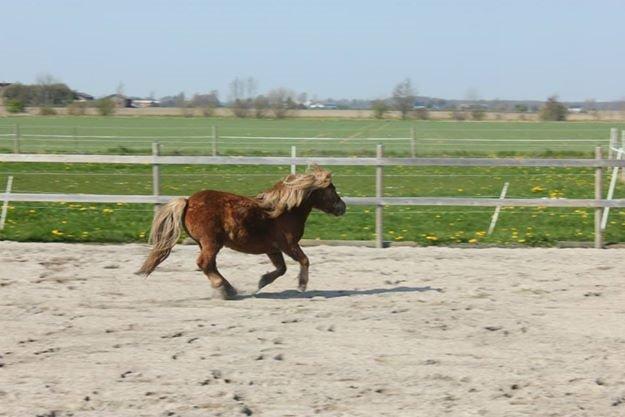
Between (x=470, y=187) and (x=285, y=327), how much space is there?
45.7ft

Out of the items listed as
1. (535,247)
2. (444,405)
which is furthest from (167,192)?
(444,405)

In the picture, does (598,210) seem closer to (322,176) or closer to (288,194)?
(322,176)

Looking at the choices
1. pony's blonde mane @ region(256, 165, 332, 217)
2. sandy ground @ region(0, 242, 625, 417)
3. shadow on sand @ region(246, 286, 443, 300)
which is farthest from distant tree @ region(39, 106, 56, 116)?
shadow on sand @ region(246, 286, 443, 300)

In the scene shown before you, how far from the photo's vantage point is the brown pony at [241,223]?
884 cm

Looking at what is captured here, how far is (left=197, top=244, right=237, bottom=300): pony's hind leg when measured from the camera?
8805mm

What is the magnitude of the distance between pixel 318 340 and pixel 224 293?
186 cm

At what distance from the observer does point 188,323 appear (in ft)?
25.3

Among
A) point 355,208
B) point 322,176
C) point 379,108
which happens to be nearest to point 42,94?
point 379,108

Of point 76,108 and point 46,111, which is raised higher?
point 76,108

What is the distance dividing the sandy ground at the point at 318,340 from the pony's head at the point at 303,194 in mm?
818

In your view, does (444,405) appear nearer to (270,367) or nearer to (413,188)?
(270,367)

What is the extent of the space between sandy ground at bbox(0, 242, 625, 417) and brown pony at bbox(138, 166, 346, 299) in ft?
1.11

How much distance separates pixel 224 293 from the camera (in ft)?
29.0

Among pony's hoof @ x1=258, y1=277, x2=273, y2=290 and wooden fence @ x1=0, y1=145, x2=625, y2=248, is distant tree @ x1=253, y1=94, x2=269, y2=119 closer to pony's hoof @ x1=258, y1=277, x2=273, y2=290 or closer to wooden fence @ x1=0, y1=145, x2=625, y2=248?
wooden fence @ x1=0, y1=145, x2=625, y2=248
